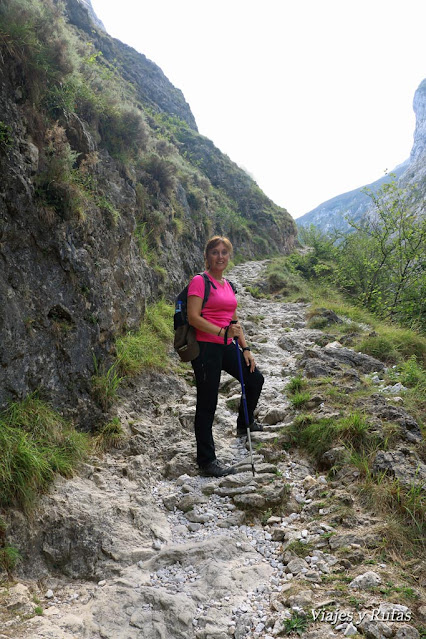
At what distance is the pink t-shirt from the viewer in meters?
4.37

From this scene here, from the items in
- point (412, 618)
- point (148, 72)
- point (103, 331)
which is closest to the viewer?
point (412, 618)

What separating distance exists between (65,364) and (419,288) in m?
12.2

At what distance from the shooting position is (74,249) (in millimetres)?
5297

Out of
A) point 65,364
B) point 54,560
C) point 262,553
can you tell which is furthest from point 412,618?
point 65,364

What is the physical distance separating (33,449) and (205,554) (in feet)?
6.28

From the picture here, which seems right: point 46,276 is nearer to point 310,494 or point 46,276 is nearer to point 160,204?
point 310,494

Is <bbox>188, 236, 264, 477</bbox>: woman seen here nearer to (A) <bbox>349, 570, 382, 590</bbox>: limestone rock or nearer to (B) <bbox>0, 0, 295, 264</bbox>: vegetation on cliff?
(A) <bbox>349, 570, 382, 590</bbox>: limestone rock

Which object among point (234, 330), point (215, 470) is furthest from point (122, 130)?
point (215, 470)

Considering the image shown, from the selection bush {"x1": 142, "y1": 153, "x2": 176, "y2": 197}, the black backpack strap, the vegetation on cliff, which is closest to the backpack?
the black backpack strap

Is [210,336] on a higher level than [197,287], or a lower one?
lower

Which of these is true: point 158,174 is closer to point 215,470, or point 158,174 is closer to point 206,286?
point 206,286

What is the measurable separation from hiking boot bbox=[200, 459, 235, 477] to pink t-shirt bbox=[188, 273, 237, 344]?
60.6 inches

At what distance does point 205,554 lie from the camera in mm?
3293

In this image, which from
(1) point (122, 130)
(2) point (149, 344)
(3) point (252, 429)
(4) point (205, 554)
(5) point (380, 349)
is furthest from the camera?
(1) point (122, 130)
